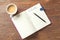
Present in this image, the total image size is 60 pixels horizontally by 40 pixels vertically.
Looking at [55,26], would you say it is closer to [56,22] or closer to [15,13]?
[56,22]

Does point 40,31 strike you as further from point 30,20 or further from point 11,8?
point 11,8

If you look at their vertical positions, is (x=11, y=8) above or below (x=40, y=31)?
above

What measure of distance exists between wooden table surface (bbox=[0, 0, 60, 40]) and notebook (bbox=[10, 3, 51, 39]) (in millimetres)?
26

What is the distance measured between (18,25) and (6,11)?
14 cm

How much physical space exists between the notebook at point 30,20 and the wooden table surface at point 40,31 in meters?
0.03

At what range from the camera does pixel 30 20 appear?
1.18 metres

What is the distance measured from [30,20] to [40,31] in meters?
0.11

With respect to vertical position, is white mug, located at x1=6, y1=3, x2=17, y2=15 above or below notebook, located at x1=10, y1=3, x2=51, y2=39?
above

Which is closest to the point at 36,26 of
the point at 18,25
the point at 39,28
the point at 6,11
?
the point at 39,28

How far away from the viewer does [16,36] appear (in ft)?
3.82

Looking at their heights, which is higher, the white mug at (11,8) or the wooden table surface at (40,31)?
the white mug at (11,8)

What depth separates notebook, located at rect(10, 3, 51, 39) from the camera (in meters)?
1.15

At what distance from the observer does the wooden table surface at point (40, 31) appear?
1.15 metres

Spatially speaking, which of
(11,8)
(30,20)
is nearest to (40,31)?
(30,20)
